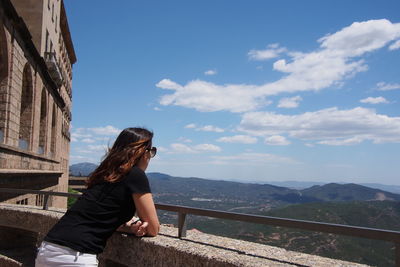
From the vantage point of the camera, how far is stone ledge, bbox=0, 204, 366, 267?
345 centimetres

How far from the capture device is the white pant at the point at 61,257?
9.63 feet

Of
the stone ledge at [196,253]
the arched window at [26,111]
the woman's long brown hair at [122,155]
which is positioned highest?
the arched window at [26,111]

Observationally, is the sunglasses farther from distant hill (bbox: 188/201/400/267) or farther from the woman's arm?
distant hill (bbox: 188/201/400/267)

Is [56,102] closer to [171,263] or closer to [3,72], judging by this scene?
[3,72]

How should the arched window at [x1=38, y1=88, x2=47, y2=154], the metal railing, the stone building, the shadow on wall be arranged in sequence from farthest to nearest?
the arched window at [x1=38, y1=88, x2=47, y2=154] < the stone building < the shadow on wall < the metal railing

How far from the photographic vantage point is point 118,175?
10.9 ft

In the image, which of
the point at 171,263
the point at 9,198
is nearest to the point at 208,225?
the point at 9,198

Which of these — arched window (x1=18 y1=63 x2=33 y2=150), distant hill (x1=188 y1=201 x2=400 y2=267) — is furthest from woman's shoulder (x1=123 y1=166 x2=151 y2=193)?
distant hill (x1=188 y1=201 x2=400 y2=267)

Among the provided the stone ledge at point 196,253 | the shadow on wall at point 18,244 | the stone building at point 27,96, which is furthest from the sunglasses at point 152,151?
the stone building at point 27,96

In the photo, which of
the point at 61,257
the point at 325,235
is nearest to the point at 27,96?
the point at 61,257

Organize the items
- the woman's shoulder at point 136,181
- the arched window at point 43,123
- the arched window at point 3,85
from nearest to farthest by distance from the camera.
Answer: the woman's shoulder at point 136,181, the arched window at point 3,85, the arched window at point 43,123

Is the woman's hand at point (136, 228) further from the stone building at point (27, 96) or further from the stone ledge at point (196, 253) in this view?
the stone building at point (27, 96)

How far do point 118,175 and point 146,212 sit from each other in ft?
1.40

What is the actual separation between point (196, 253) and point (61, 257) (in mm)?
1221
